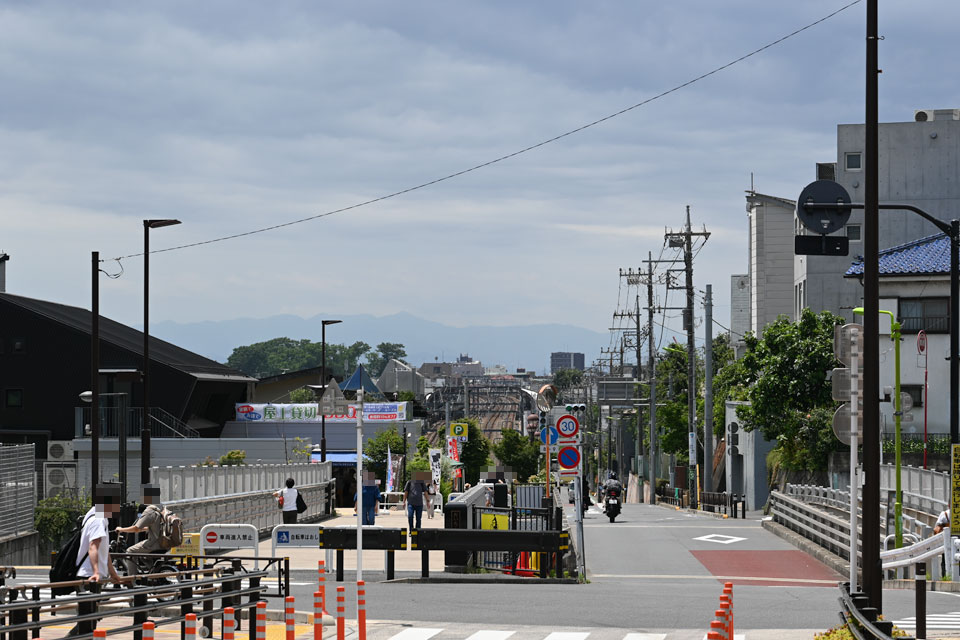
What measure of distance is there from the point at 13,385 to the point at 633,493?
5627cm

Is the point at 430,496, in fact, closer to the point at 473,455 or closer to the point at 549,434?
the point at 549,434

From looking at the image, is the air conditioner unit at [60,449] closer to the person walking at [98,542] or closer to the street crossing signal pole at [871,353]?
the person walking at [98,542]

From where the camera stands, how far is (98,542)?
505 inches

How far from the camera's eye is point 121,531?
1552 cm

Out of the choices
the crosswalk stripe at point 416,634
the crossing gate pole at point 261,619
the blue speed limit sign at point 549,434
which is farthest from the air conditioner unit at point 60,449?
the crossing gate pole at point 261,619

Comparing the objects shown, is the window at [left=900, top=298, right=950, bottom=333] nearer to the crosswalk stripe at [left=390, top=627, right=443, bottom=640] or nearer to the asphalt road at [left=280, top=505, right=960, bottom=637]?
the asphalt road at [left=280, top=505, right=960, bottom=637]

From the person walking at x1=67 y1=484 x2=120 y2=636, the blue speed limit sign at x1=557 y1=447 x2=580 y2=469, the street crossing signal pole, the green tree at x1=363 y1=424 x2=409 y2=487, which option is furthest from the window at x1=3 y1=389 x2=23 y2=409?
the street crossing signal pole

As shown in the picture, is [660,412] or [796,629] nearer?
[796,629]

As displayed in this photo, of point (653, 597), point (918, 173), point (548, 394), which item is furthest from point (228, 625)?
point (918, 173)

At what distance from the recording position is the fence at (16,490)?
31484mm

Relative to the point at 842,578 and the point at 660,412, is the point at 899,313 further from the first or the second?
the point at 660,412

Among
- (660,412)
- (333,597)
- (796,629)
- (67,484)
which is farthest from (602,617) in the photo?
(660,412)

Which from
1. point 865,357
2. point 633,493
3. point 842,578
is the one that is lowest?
point 633,493

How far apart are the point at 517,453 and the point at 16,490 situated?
3201 inches
